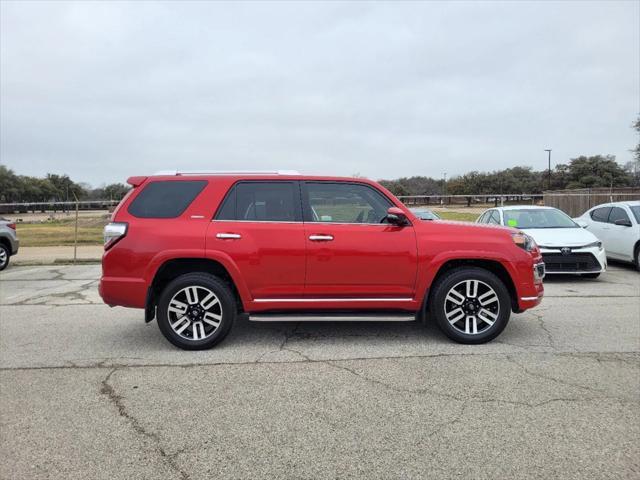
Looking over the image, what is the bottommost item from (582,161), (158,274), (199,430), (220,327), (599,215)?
(199,430)

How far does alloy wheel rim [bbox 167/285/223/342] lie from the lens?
5.00 metres

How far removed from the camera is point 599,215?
11930mm

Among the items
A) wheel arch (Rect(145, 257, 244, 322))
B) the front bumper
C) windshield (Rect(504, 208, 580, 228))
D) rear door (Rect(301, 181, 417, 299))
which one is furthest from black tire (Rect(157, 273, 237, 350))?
windshield (Rect(504, 208, 580, 228))

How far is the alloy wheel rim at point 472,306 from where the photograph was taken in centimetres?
512

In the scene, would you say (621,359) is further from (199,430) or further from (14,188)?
(14,188)

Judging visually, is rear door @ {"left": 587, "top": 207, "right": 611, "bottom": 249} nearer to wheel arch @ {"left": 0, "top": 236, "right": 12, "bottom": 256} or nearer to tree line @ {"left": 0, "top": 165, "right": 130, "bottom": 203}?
wheel arch @ {"left": 0, "top": 236, "right": 12, "bottom": 256}

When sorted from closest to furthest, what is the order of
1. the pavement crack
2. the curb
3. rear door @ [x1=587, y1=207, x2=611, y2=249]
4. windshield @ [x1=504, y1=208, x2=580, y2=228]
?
the pavement crack < windshield @ [x1=504, y1=208, x2=580, y2=228] < rear door @ [x1=587, y1=207, x2=611, y2=249] < the curb

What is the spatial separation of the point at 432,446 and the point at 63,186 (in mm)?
118818

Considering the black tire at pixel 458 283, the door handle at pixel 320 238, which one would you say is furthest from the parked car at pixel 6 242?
the black tire at pixel 458 283

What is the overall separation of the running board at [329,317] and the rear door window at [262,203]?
102 cm

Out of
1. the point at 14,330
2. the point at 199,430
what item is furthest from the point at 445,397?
the point at 14,330

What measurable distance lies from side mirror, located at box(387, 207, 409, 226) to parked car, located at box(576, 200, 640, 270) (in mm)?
8103

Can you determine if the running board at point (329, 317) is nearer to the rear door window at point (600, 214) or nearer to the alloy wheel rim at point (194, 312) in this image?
the alloy wheel rim at point (194, 312)

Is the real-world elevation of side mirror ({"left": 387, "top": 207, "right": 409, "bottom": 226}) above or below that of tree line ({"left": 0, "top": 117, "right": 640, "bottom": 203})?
below
